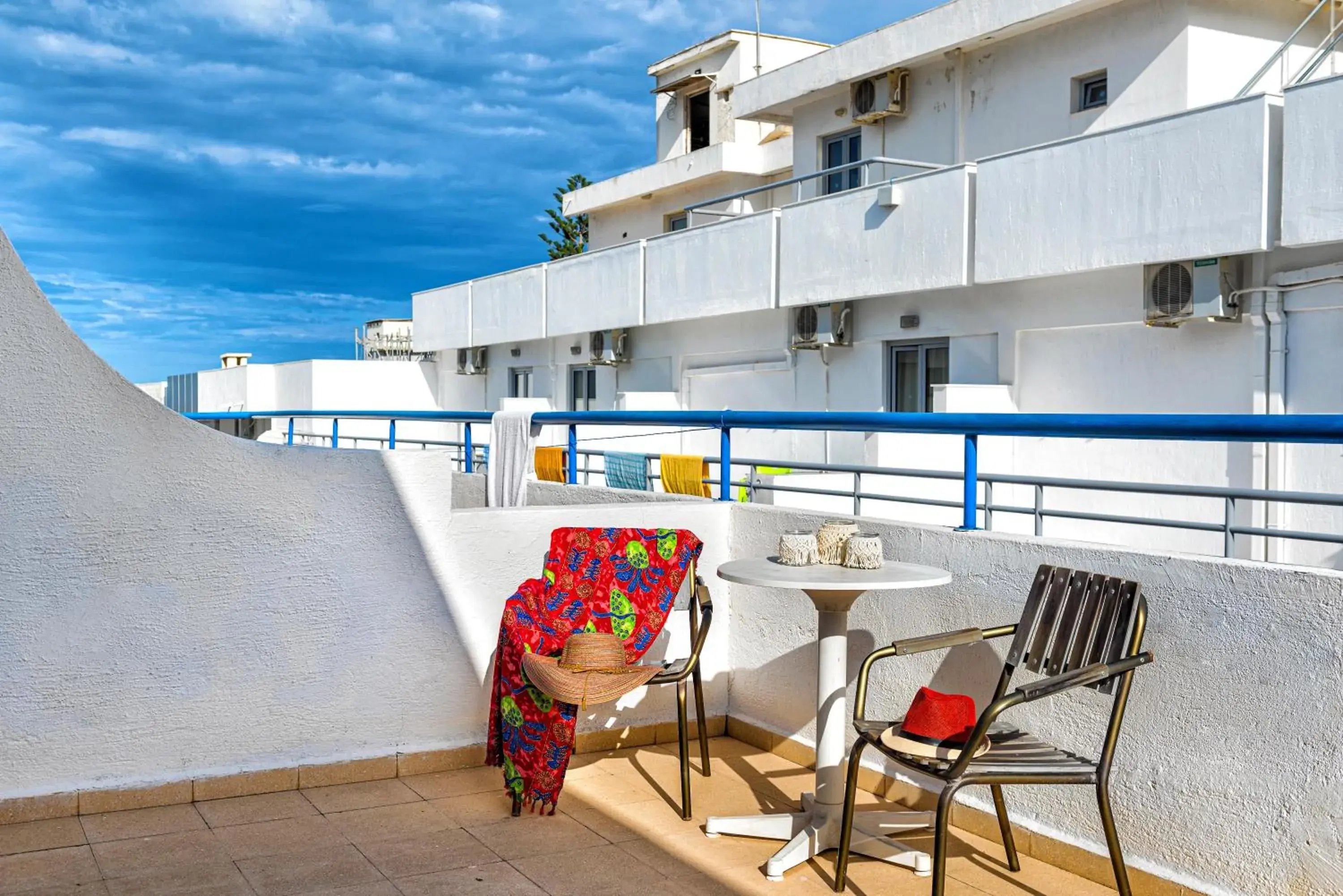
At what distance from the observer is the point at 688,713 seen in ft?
18.7

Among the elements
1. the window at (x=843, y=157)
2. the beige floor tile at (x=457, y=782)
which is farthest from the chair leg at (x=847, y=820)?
the window at (x=843, y=157)

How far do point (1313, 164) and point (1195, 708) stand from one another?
7.75 m

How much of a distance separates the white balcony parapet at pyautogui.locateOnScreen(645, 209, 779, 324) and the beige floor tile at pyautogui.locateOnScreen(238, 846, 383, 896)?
12711 mm

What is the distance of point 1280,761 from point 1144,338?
9.26 m

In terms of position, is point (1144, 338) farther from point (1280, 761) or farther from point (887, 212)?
point (1280, 761)

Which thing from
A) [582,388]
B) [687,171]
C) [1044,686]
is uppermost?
[687,171]

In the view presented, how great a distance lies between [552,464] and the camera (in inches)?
417

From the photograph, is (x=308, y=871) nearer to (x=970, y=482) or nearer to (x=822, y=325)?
(x=970, y=482)

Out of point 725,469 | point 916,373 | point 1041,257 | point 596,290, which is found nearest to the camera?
point 725,469

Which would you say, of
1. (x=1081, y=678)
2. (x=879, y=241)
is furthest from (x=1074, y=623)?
(x=879, y=241)

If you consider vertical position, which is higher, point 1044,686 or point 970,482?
point 970,482

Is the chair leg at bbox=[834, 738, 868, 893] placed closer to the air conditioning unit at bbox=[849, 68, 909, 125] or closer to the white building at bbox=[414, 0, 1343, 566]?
the white building at bbox=[414, 0, 1343, 566]

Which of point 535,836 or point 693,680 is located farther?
point 693,680

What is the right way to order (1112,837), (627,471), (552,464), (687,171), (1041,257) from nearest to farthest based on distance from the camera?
(1112,837)
(627,471)
(552,464)
(1041,257)
(687,171)
